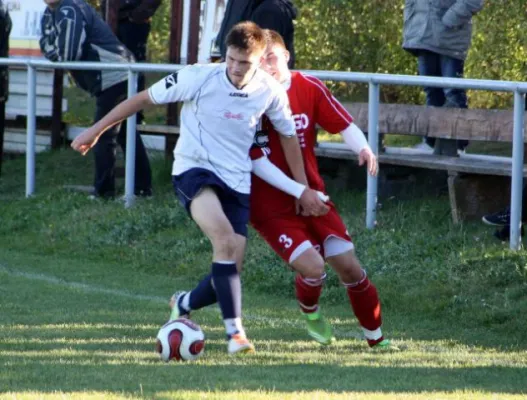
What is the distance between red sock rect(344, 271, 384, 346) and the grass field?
0.41 feet

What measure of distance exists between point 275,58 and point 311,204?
883 millimetres

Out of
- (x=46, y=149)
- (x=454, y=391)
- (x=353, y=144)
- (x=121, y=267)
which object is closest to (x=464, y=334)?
(x=353, y=144)

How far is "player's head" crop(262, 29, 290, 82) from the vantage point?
7343 mm

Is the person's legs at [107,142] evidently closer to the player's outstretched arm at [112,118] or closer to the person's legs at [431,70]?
the person's legs at [431,70]

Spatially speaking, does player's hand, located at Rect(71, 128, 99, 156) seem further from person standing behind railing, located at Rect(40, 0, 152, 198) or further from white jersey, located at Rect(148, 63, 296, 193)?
person standing behind railing, located at Rect(40, 0, 152, 198)

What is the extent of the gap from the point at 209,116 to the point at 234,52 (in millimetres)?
424

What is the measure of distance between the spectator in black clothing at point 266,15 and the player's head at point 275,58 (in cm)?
312

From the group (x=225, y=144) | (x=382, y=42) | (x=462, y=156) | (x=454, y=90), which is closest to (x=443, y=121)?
(x=462, y=156)

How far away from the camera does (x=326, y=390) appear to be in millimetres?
5996

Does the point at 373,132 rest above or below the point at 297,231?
above

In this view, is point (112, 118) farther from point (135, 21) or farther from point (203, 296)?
point (135, 21)

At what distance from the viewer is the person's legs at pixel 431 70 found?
1128 cm

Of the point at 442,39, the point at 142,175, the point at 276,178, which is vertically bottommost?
the point at 142,175

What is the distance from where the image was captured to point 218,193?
279 inches
